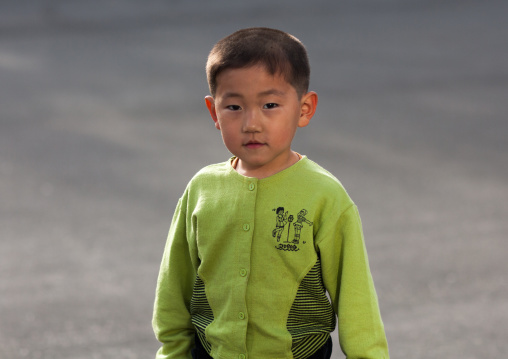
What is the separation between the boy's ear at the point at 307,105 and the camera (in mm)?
1882

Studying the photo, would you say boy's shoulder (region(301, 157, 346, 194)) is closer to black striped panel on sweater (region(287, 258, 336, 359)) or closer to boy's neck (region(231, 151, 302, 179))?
boy's neck (region(231, 151, 302, 179))

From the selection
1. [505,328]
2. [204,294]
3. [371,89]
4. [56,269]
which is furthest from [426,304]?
[371,89]

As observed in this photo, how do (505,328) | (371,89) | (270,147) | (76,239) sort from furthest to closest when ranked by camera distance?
(371,89), (76,239), (505,328), (270,147)

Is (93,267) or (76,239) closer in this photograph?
(93,267)

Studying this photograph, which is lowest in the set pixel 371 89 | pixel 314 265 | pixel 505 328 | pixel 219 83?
pixel 505 328

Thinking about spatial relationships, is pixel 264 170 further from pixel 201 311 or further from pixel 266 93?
pixel 201 311

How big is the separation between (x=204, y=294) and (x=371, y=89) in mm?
5586

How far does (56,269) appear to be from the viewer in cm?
406

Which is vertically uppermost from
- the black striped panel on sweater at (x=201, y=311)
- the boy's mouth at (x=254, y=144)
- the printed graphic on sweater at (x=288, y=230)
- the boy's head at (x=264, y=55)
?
the boy's head at (x=264, y=55)

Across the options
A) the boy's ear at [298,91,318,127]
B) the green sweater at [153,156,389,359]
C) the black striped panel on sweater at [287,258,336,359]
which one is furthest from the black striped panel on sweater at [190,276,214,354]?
the boy's ear at [298,91,318,127]

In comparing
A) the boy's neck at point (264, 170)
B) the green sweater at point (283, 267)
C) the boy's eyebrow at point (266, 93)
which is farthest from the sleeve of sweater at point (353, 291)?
the boy's eyebrow at point (266, 93)

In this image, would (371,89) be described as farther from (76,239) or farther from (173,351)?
(173,351)

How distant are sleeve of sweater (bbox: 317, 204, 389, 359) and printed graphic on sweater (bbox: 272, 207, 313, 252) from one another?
47 millimetres

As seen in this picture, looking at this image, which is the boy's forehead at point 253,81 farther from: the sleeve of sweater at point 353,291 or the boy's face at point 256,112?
the sleeve of sweater at point 353,291
